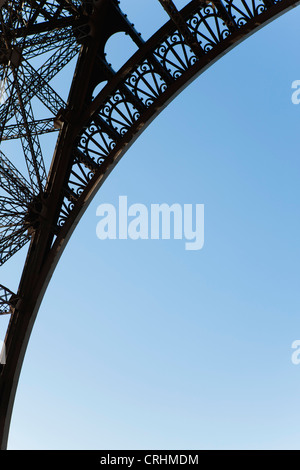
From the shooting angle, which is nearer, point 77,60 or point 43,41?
point 43,41

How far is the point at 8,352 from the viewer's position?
1341 cm

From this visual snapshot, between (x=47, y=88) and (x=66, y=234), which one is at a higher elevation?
(x=47, y=88)

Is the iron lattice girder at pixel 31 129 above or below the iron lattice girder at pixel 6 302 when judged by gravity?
above

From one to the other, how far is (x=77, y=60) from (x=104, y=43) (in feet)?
2.44

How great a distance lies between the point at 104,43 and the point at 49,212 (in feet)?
13.7

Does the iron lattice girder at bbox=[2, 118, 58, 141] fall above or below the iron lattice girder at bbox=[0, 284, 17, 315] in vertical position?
above

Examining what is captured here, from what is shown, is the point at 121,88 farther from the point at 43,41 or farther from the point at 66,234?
the point at 66,234

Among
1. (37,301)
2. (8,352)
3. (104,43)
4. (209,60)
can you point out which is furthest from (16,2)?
(8,352)
